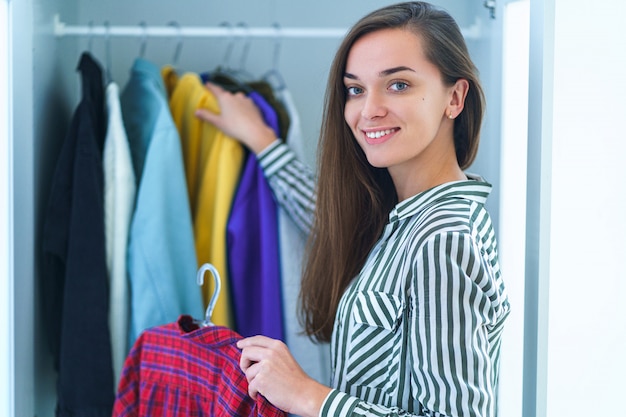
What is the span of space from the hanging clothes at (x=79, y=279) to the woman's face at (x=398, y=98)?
611 millimetres

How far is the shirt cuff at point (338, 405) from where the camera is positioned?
37.2 inches

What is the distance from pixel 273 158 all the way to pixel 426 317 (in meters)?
0.70

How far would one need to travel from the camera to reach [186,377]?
3.70 feet

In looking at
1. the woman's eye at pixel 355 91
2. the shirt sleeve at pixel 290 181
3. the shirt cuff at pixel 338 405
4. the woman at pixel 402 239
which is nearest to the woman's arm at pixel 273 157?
the shirt sleeve at pixel 290 181

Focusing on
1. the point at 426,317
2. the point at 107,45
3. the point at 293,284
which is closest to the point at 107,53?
the point at 107,45

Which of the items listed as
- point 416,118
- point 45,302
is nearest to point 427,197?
point 416,118

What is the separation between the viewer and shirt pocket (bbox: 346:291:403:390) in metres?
0.98

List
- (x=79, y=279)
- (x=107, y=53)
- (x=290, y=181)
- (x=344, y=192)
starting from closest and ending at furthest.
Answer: (x=344, y=192) < (x=79, y=279) < (x=290, y=181) < (x=107, y=53)

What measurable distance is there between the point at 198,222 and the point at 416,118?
2.20 ft

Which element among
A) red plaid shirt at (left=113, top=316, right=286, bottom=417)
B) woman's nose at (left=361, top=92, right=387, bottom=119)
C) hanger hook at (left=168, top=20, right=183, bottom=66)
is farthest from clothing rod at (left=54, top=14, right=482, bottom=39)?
red plaid shirt at (left=113, top=316, right=286, bottom=417)

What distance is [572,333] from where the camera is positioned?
3.43 ft

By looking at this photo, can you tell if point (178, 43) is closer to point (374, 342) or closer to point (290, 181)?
point (290, 181)

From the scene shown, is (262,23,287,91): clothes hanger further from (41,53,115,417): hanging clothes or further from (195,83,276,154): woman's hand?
(41,53,115,417): hanging clothes
